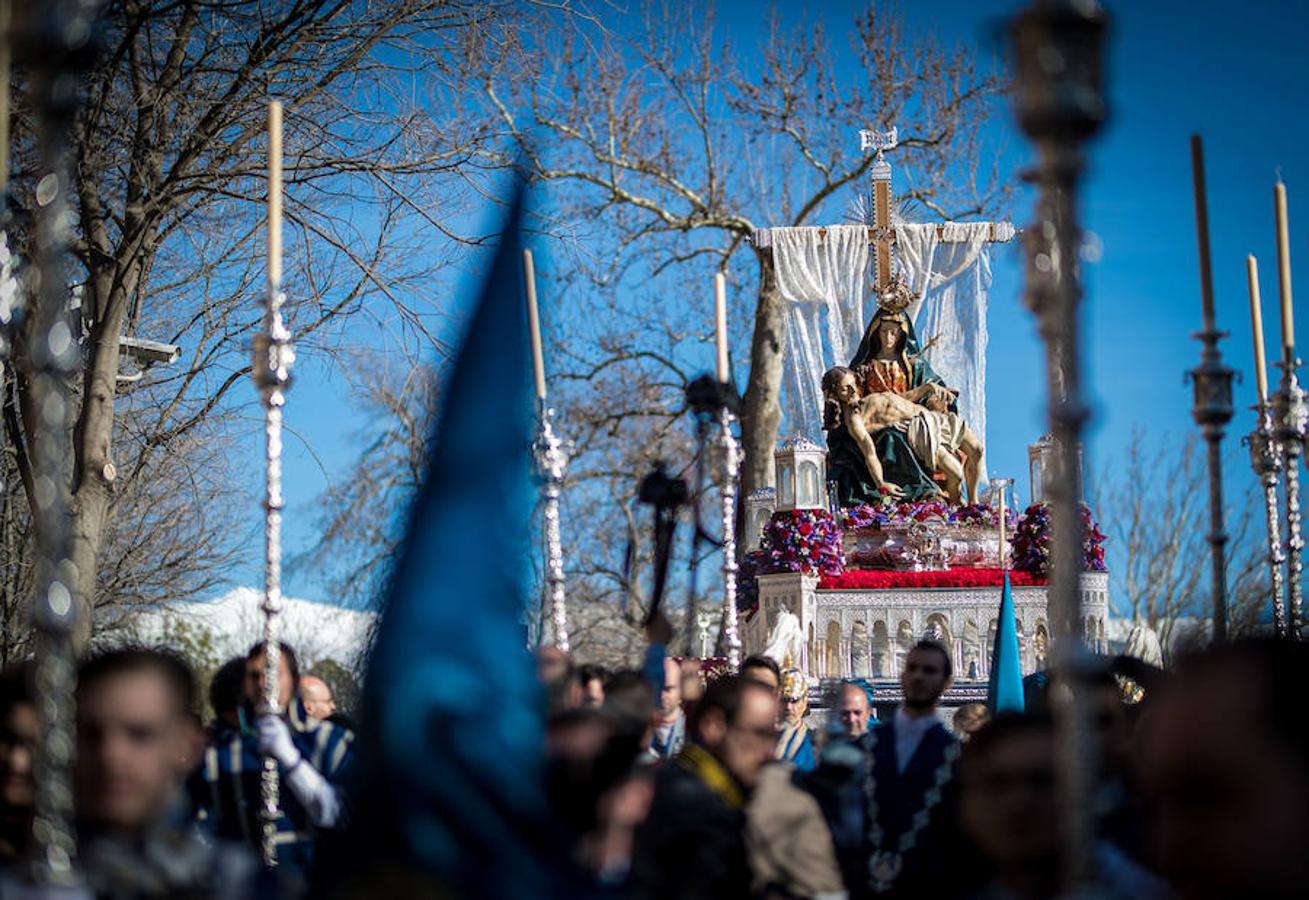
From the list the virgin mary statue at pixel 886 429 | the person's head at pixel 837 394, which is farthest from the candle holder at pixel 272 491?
the person's head at pixel 837 394

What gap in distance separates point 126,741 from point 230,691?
2629 millimetres

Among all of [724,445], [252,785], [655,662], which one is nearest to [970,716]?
[724,445]

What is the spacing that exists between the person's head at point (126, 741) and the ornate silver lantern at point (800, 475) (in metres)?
13.2

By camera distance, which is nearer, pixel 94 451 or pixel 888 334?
pixel 94 451

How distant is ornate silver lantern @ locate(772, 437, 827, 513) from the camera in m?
16.3

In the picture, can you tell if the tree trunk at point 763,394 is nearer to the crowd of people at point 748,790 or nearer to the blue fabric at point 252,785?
the crowd of people at point 748,790

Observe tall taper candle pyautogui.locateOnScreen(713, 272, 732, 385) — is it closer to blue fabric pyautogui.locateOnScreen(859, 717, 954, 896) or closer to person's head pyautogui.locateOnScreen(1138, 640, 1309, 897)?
blue fabric pyautogui.locateOnScreen(859, 717, 954, 896)

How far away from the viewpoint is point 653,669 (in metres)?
5.27

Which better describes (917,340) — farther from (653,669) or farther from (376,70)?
(653,669)

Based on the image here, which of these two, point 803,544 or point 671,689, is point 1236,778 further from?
point 803,544

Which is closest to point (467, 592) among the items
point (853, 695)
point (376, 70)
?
point (853, 695)

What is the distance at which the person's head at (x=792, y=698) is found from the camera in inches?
335

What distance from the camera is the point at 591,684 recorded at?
6.15 metres

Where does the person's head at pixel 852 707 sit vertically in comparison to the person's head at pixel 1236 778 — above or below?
above
